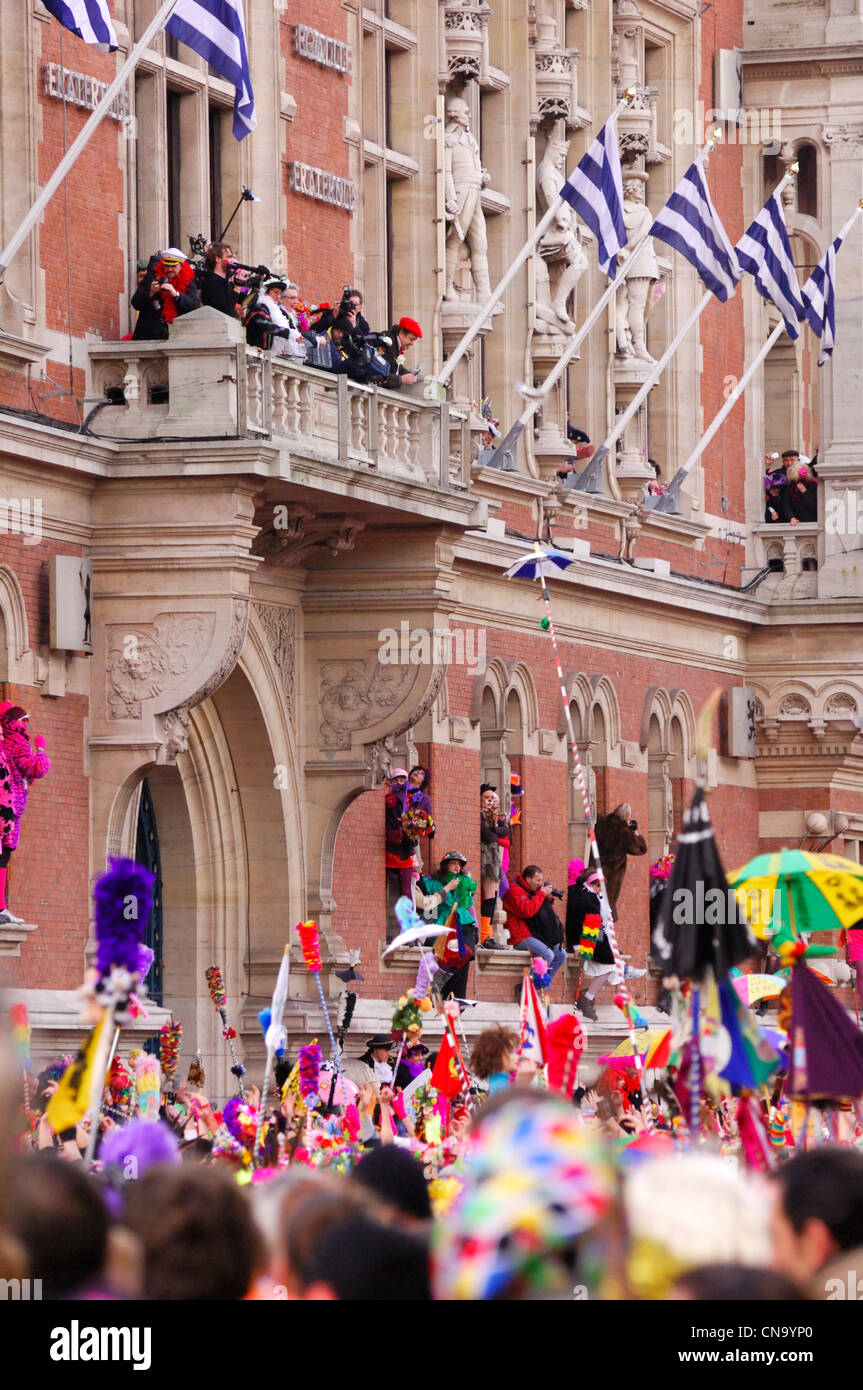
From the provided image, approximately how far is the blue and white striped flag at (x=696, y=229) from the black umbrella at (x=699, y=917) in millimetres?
19885

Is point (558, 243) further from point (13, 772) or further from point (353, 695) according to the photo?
point (13, 772)

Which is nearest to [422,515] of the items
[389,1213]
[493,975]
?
[493,975]

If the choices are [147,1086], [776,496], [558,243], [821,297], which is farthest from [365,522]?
[776,496]

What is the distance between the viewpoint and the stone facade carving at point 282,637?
26.0 meters

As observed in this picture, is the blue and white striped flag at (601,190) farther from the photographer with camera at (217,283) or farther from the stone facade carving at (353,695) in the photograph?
the photographer with camera at (217,283)

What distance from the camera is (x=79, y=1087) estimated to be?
10.3m

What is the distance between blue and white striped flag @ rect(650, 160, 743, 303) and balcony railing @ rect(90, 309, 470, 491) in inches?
282

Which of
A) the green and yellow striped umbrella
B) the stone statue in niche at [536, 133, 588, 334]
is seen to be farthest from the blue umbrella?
the green and yellow striped umbrella

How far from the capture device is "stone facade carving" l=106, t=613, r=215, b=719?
22812 mm

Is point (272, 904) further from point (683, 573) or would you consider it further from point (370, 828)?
point (683, 573)

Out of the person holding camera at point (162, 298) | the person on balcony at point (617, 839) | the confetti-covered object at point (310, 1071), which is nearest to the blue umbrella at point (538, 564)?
the person on balcony at point (617, 839)

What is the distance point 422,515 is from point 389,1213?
18.4 metres

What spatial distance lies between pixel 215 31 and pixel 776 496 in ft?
58.6
